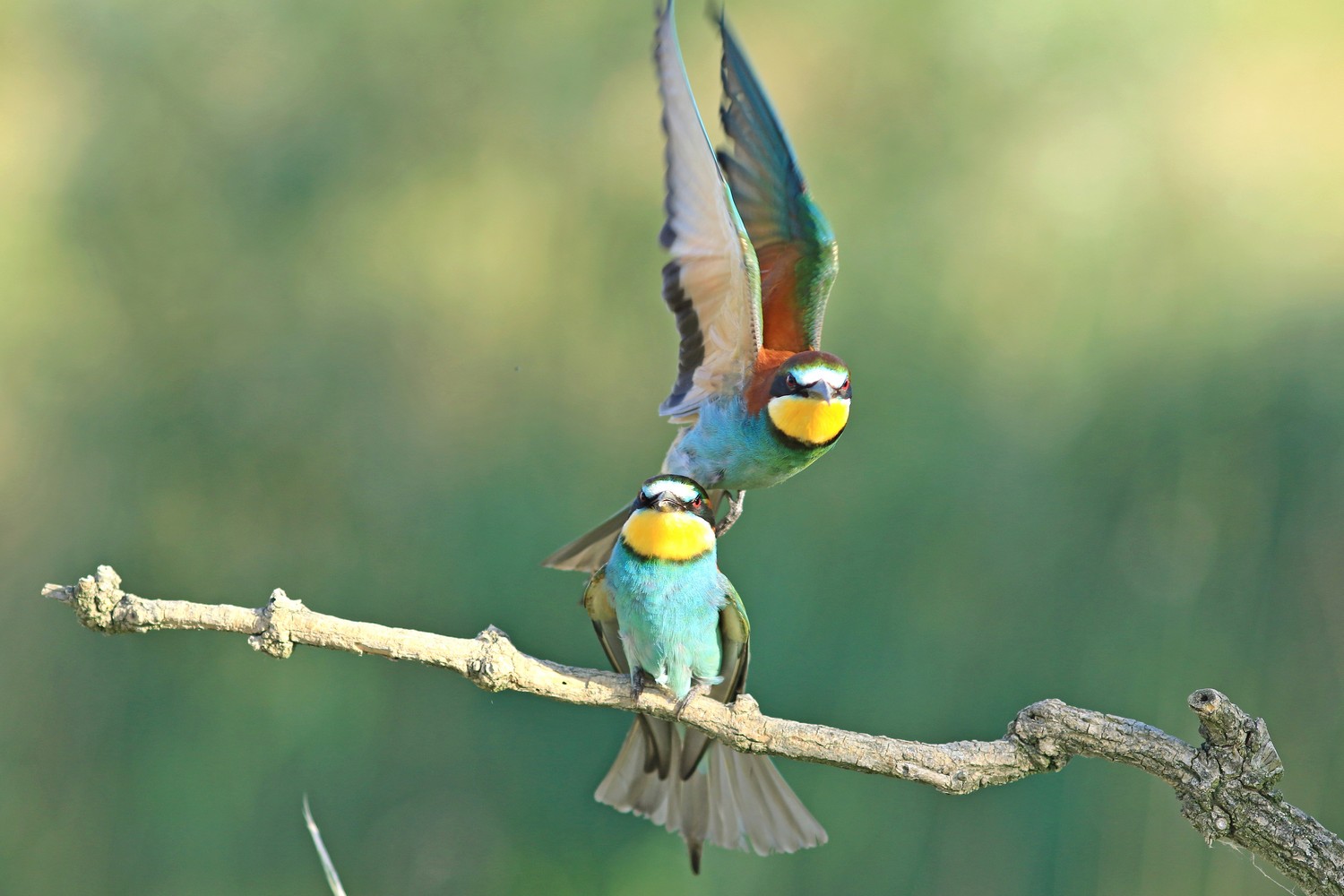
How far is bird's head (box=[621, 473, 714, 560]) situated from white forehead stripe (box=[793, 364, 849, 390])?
0.17 metres

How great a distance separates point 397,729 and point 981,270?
4.90 feet

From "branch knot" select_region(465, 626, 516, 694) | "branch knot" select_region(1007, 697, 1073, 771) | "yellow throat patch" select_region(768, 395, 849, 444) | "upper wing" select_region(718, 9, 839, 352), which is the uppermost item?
"upper wing" select_region(718, 9, 839, 352)

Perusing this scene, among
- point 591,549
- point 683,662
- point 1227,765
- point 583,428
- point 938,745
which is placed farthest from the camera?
point 583,428

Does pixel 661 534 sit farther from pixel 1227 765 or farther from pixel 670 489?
pixel 1227 765

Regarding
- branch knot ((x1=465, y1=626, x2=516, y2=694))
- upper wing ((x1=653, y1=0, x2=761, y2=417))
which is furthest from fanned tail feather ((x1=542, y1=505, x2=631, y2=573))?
branch knot ((x1=465, y1=626, x2=516, y2=694))

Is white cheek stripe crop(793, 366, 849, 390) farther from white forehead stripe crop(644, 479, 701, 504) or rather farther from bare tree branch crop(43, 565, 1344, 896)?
bare tree branch crop(43, 565, 1344, 896)

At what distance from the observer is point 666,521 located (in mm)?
1263

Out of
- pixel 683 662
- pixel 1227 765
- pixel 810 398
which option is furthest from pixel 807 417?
pixel 1227 765

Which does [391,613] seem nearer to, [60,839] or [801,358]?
[60,839]

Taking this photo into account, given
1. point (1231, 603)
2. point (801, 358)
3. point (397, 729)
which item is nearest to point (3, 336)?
point (397, 729)

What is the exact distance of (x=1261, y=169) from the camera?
8.13ft

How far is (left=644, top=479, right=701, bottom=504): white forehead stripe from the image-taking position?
1264 millimetres

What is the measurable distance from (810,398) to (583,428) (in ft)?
4.21

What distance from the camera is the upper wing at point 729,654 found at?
132cm
